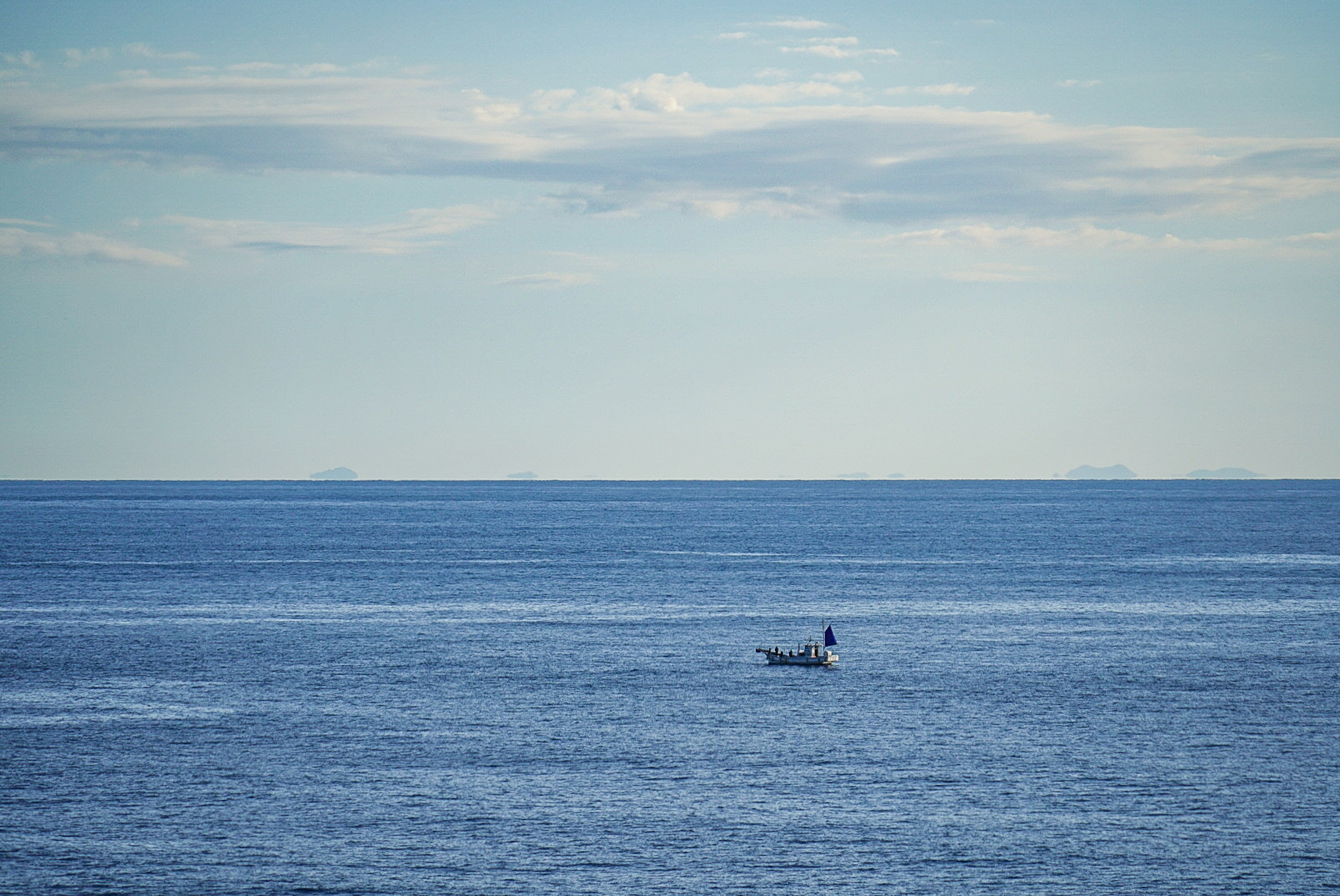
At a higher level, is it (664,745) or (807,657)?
(807,657)

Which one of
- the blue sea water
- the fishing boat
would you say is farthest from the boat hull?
the blue sea water

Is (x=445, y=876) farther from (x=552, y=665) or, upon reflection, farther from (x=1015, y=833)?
(x=552, y=665)

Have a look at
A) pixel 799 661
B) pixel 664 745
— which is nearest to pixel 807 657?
pixel 799 661

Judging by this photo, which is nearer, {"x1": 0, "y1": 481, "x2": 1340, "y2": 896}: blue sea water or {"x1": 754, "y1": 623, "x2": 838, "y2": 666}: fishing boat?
{"x1": 0, "y1": 481, "x2": 1340, "y2": 896}: blue sea water

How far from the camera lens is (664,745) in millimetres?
61938

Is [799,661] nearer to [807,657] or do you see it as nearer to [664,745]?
[807,657]

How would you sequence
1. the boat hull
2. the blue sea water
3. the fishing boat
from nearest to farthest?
1. the blue sea water
2. the fishing boat
3. the boat hull

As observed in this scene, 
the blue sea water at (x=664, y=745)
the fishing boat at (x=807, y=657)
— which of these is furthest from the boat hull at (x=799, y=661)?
the blue sea water at (x=664, y=745)

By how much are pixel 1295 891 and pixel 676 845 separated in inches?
815

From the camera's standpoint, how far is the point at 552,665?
271ft

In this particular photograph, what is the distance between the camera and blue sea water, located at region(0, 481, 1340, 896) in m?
47.1

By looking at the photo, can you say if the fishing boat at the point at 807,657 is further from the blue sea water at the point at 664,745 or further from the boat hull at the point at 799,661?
the blue sea water at the point at 664,745

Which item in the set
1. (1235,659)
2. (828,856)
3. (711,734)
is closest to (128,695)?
(711,734)

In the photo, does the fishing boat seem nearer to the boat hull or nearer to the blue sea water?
the boat hull
